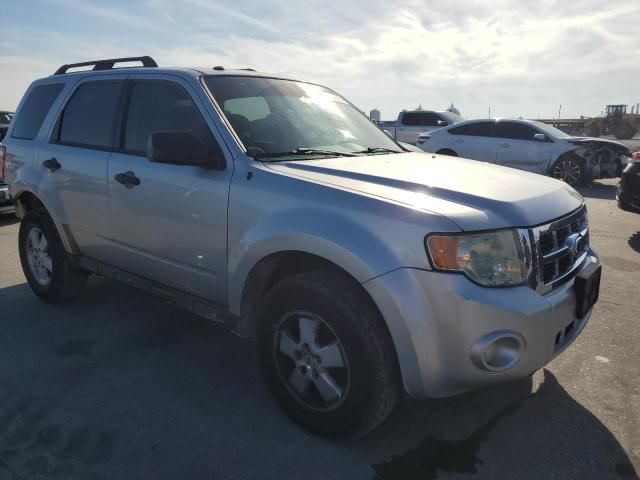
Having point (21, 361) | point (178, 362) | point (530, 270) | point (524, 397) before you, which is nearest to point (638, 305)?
point (524, 397)

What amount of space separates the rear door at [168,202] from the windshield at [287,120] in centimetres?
19

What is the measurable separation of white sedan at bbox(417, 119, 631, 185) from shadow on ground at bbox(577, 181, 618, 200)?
29cm

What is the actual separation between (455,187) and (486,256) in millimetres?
437

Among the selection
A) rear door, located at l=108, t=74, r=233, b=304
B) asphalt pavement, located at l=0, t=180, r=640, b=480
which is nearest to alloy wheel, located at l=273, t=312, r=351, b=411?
asphalt pavement, located at l=0, t=180, r=640, b=480

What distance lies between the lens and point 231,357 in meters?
3.56

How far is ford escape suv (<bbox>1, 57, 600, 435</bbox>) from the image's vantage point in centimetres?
221

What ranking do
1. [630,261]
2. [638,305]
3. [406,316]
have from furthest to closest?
[630,261], [638,305], [406,316]

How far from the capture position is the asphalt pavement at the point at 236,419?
2.44 m

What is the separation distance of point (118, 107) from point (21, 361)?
5.97 feet

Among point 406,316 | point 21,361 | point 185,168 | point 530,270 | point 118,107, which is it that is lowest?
point 21,361

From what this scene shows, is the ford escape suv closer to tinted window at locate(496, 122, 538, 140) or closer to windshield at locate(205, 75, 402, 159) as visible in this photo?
windshield at locate(205, 75, 402, 159)

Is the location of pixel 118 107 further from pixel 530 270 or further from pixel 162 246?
pixel 530 270

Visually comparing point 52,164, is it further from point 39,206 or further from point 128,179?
point 128,179

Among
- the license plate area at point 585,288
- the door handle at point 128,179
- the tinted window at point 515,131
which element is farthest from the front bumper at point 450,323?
the tinted window at point 515,131
